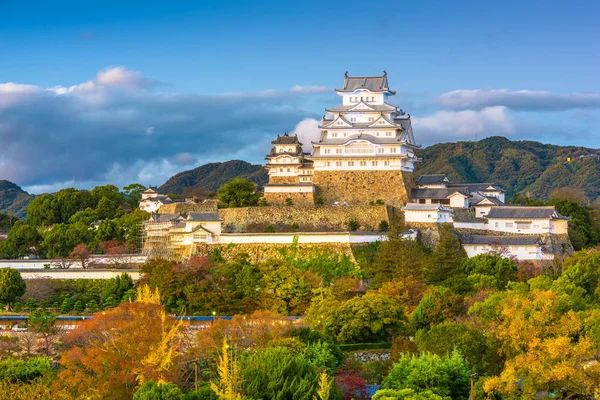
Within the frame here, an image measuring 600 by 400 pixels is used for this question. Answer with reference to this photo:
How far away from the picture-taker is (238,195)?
50062 millimetres

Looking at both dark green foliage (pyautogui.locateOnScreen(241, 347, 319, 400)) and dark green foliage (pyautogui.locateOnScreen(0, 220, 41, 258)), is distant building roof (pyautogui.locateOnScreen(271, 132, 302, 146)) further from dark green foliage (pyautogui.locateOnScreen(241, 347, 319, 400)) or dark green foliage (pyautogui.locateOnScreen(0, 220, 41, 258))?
dark green foliage (pyautogui.locateOnScreen(241, 347, 319, 400))

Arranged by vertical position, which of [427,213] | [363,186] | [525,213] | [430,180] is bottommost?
[525,213]

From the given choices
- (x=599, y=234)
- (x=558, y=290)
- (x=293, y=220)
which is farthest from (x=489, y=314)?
(x=599, y=234)

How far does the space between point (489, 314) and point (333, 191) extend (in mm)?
18665

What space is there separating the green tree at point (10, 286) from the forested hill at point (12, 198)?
59347mm

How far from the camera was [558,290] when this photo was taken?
3494 centimetres

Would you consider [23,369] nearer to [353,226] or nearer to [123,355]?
[123,355]

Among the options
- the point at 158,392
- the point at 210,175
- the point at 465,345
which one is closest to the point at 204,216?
the point at 465,345

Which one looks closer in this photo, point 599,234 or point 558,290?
point 558,290

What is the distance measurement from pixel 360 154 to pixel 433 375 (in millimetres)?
24442

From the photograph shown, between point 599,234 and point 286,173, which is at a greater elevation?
point 286,173

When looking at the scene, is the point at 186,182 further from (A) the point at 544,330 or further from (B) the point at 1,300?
(A) the point at 544,330

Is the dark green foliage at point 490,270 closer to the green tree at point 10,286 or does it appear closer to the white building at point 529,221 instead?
the white building at point 529,221

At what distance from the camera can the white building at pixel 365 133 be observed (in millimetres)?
50125
